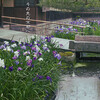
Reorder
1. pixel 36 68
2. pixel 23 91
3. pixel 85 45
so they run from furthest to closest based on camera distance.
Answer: pixel 85 45
pixel 36 68
pixel 23 91

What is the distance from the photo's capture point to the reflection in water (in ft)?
15.1

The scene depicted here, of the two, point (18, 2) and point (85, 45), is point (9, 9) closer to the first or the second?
point (18, 2)

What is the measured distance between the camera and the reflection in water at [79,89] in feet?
15.1

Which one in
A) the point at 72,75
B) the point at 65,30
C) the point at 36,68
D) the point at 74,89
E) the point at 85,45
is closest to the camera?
the point at 36,68

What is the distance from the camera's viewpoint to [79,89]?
5.09 meters

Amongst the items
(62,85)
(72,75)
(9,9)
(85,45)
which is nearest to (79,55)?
(85,45)

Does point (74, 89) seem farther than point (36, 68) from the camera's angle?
Yes

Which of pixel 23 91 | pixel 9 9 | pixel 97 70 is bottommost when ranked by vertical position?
pixel 97 70

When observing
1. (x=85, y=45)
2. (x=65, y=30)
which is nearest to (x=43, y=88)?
(x=85, y=45)

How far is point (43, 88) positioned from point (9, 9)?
1540 cm

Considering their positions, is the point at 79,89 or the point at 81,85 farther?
the point at 81,85

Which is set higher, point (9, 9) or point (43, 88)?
point (9, 9)

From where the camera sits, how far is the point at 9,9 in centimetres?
1892

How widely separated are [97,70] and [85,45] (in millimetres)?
1432
